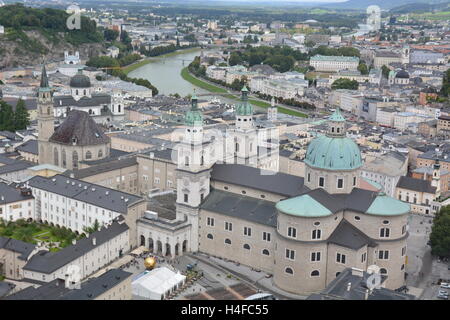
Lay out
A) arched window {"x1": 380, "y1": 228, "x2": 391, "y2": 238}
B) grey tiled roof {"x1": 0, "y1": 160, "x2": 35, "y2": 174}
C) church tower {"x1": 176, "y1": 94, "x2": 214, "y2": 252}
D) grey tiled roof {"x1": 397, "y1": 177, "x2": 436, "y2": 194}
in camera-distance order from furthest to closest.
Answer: grey tiled roof {"x1": 0, "y1": 160, "x2": 35, "y2": 174} → grey tiled roof {"x1": 397, "y1": 177, "x2": 436, "y2": 194} → church tower {"x1": 176, "y1": 94, "x2": 214, "y2": 252} → arched window {"x1": 380, "y1": 228, "x2": 391, "y2": 238}

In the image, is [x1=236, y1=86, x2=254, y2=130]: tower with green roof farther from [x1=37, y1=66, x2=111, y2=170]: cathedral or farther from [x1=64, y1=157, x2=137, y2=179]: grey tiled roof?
[x1=37, y1=66, x2=111, y2=170]: cathedral

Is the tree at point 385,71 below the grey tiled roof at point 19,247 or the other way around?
the other way around

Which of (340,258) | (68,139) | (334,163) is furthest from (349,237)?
(68,139)

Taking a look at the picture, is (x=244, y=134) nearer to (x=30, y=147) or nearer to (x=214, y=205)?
(x=214, y=205)

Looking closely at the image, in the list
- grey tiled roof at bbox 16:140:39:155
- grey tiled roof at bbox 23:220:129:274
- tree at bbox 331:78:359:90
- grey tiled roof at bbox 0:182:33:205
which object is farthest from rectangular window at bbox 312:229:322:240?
tree at bbox 331:78:359:90

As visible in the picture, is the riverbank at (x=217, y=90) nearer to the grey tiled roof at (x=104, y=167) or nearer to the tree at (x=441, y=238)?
the grey tiled roof at (x=104, y=167)

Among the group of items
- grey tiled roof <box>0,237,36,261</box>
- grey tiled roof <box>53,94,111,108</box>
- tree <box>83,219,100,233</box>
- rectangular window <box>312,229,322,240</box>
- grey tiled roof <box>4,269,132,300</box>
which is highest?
grey tiled roof <box>53,94,111,108</box>

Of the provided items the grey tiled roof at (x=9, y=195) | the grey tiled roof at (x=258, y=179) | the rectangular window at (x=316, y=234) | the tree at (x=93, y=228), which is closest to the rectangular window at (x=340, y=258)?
the rectangular window at (x=316, y=234)
